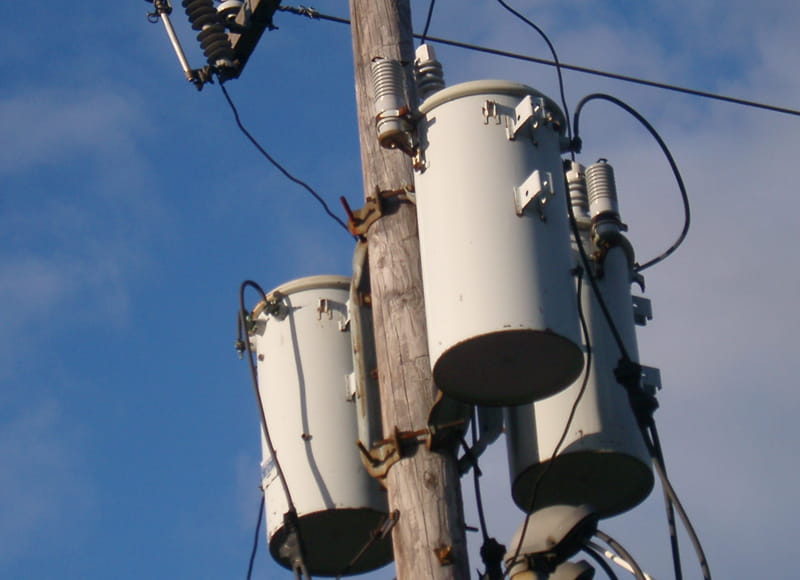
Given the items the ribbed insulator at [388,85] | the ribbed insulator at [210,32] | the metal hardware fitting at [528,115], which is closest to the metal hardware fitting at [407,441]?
the metal hardware fitting at [528,115]

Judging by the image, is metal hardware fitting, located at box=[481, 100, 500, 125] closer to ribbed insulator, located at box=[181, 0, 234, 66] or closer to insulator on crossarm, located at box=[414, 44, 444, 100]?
insulator on crossarm, located at box=[414, 44, 444, 100]

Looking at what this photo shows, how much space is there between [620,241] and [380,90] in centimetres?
124

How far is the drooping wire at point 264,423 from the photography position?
6.26m

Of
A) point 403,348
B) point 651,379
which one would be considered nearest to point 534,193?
point 403,348

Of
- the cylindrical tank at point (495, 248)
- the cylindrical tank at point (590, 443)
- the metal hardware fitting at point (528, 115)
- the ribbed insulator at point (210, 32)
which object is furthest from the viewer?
the ribbed insulator at point (210, 32)

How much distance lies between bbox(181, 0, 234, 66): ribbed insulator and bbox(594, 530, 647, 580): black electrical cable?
2725 millimetres

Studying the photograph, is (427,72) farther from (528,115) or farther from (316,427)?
(316,427)

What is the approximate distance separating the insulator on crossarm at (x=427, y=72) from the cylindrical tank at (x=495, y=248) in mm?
642

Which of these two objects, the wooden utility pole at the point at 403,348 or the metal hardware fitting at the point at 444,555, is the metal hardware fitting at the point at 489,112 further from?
the metal hardware fitting at the point at 444,555

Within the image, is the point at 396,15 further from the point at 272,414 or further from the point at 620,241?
the point at 272,414

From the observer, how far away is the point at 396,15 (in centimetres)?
639

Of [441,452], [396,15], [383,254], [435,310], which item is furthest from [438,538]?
[396,15]

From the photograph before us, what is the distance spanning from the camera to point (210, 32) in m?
7.40

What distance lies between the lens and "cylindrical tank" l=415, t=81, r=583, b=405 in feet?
17.2
